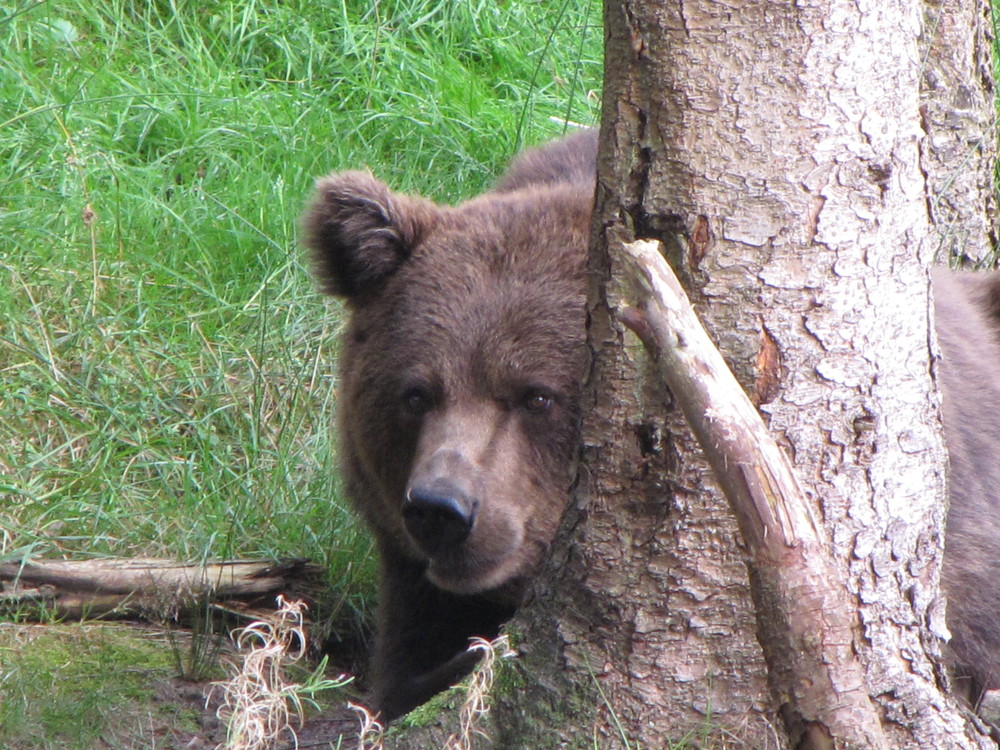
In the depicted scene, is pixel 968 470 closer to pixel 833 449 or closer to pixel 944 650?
pixel 944 650

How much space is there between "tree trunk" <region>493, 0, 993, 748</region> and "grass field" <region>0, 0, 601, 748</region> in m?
1.52

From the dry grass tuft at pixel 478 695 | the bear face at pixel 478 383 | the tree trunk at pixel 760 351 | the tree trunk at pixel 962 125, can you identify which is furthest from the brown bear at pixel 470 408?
the tree trunk at pixel 962 125

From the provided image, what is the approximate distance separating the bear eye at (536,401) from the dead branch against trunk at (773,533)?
1.04 meters

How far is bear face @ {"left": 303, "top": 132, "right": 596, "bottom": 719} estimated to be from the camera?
3.14m

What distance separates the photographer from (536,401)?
3203mm

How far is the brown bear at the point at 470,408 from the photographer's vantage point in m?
3.15

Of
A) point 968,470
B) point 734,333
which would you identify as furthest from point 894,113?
point 968,470

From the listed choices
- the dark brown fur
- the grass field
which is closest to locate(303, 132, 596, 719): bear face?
the grass field

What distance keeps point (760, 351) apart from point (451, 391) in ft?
3.35

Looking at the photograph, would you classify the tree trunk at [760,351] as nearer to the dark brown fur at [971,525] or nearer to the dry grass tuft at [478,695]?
the dry grass tuft at [478,695]

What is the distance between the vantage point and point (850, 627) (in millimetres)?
2176

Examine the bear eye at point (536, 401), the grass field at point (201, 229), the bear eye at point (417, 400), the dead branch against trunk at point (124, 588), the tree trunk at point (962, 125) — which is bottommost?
the dead branch against trunk at point (124, 588)

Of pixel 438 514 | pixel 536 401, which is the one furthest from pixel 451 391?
pixel 438 514

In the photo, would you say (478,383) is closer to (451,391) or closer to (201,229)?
(451,391)
